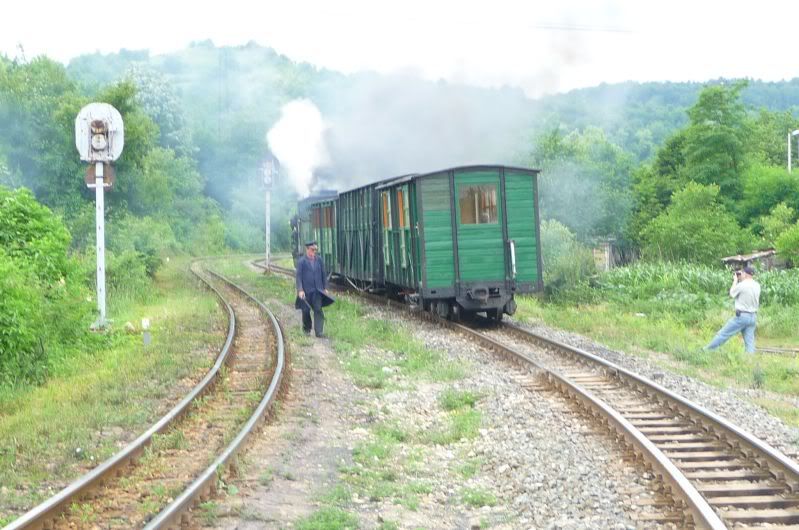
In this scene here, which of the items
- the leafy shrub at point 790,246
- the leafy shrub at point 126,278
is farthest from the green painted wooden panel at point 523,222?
the leafy shrub at point 790,246

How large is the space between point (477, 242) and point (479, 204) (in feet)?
2.32

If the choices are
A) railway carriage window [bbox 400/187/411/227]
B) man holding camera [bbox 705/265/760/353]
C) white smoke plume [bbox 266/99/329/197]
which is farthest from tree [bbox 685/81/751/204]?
man holding camera [bbox 705/265/760/353]

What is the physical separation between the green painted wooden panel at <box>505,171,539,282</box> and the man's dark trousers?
3.80 meters

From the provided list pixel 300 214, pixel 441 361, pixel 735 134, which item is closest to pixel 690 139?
pixel 735 134

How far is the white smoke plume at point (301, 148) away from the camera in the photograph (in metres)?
36.7

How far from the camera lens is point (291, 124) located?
36906mm

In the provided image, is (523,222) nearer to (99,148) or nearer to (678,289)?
(99,148)

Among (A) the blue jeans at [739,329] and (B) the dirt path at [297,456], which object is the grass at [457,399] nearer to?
(B) the dirt path at [297,456]

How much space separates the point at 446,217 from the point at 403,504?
1069 cm

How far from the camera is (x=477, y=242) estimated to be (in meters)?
17.2

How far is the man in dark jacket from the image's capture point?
15781 millimetres

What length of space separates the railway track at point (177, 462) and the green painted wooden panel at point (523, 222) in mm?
5967

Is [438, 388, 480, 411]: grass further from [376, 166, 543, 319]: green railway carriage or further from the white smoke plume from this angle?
the white smoke plume

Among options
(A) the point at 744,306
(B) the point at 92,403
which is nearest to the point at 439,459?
(B) the point at 92,403
